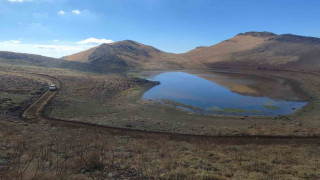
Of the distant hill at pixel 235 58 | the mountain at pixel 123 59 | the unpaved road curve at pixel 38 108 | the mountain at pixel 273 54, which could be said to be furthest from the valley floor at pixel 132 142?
the mountain at pixel 273 54

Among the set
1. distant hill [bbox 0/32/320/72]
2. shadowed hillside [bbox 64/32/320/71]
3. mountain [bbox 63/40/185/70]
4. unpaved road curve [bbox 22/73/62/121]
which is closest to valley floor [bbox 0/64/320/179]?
unpaved road curve [bbox 22/73/62/121]

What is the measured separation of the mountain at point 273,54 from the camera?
104 meters

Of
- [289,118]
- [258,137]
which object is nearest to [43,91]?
[258,137]

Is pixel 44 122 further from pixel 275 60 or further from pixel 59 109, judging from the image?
pixel 275 60

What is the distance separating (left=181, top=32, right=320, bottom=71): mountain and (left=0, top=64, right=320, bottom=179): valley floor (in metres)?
64.5

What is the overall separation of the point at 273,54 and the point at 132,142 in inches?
5253

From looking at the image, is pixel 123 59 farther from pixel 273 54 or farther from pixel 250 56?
pixel 273 54

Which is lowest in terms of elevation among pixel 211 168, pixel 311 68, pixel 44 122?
pixel 44 122

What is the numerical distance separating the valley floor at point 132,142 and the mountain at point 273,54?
6449cm

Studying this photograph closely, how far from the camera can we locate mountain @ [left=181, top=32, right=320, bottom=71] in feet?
342

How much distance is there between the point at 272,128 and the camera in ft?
81.9

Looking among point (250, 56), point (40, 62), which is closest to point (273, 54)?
point (250, 56)

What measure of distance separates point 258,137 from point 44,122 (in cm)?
2548

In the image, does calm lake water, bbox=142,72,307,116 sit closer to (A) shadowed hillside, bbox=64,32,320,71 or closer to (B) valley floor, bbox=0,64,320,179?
(B) valley floor, bbox=0,64,320,179
